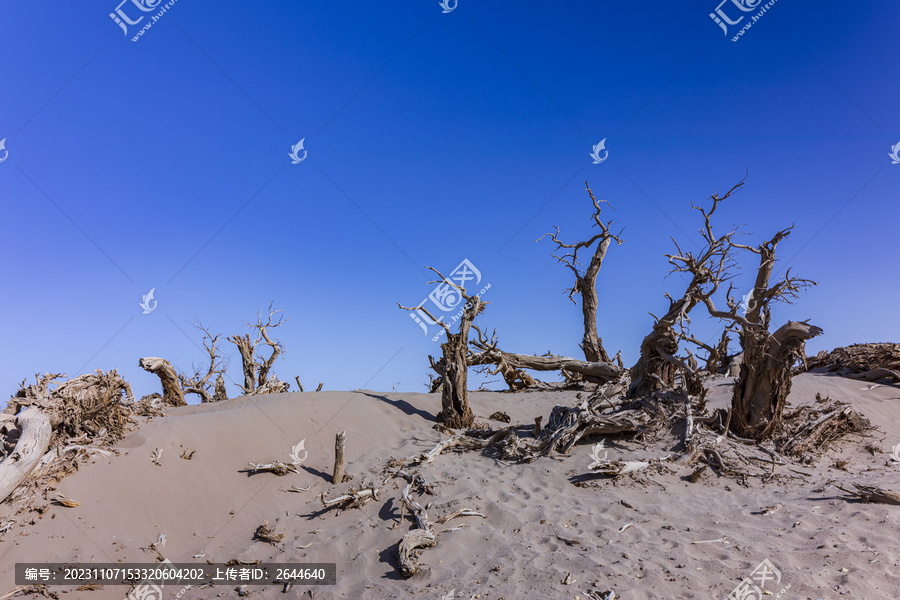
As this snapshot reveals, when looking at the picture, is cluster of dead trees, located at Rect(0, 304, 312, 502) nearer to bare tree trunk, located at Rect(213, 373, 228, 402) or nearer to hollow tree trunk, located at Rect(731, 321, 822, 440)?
bare tree trunk, located at Rect(213, 373, 228, 402)

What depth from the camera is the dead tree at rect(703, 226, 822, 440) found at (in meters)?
8.29

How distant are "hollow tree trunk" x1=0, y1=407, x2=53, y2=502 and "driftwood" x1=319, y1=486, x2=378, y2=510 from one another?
11.9 feet

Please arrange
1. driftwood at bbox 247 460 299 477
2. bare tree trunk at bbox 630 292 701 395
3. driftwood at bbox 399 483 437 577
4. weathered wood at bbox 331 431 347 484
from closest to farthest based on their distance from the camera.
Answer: driftwood at bbox 399 483 437 577
weathered wood at bbox 331 431 347 484
driftwood at bbox 247 460 299 477
bare tree trunk at bbox 630 292 701 395

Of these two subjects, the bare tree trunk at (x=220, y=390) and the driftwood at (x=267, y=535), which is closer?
the driftwood at (x=267, y=535)

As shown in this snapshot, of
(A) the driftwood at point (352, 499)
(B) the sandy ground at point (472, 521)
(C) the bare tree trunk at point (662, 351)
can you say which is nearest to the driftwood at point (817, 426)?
(B) the sandy ground at point (472, 521)

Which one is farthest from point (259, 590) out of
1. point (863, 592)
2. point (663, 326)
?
point (663, 326)

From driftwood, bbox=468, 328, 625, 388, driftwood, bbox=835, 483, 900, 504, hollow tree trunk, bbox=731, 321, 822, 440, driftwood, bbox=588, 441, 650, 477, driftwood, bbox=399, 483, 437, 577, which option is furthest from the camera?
driftwood, bbox=468, 328, 625, 388

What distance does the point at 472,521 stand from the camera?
A: 612 cm

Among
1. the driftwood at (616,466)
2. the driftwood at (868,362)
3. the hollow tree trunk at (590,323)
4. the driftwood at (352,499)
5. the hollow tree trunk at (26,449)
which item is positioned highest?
the hollow tree trunk at (590,323)

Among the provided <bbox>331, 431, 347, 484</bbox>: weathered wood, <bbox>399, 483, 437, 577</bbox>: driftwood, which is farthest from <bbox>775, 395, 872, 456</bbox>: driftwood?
<bbox>331, 431, 347, 484</bbox>: weathered wood

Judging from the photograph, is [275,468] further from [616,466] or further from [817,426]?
[817,426]

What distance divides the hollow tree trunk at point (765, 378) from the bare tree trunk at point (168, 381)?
39.4ft

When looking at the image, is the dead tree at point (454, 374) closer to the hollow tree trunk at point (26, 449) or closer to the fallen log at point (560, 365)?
the fallen log at point (560, 365)

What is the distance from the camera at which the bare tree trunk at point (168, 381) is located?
12.4 m
